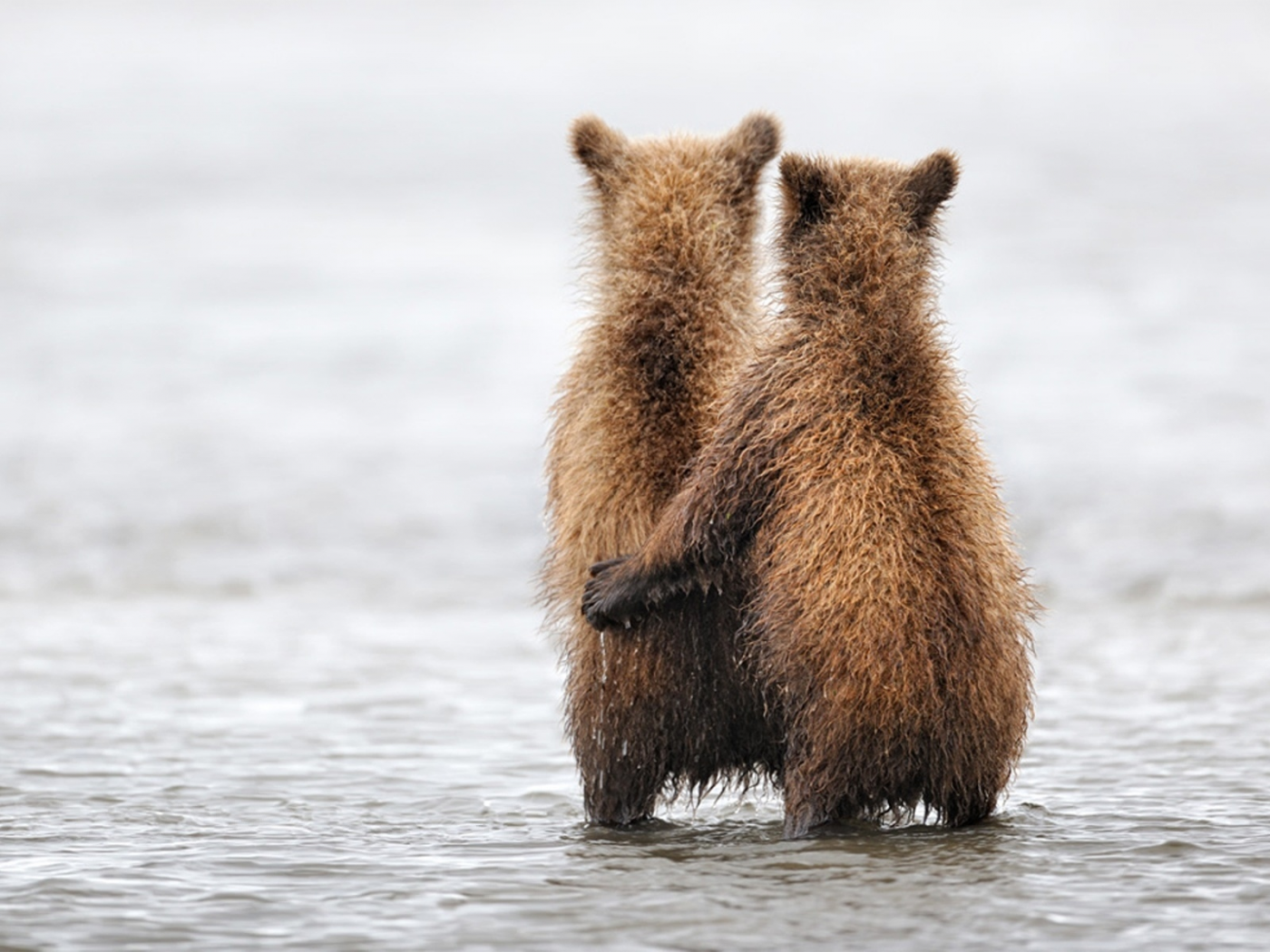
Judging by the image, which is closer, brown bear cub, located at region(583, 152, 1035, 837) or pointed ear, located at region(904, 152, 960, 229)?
brown bear cub, located at region(583, 152, 1035, 837)

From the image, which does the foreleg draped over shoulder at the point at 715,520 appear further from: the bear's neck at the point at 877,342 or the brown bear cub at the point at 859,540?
the bear's neck at the point at 877,342

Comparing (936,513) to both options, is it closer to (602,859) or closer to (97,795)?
(602,859)

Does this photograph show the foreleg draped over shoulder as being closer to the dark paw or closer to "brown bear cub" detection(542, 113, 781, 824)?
the dark paw

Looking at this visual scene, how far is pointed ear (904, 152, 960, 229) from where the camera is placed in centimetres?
532

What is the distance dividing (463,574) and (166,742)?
553cm

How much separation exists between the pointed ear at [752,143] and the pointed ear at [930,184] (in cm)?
67

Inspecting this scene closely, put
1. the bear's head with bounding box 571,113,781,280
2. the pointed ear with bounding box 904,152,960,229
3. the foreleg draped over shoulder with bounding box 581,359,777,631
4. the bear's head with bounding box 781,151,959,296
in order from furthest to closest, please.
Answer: the bear's head with bounding box 571,113,781,280, the pointed ear with bounding box 904,152,960,229, the bear's head with bounding box 781,151,959,296, the foreleg draped over shoulder with bounding box 581,359,777,631

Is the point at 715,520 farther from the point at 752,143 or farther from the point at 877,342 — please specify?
the point at 752,143

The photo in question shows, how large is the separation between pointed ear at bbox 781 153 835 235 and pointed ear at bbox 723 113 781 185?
629 millimetres

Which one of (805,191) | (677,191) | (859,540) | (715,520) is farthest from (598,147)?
(859,540)

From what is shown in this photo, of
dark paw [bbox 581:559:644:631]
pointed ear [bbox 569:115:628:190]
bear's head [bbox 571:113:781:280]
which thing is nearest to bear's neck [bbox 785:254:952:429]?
bear's head [bbox 571:113:781:280]

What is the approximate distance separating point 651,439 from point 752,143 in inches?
41.1

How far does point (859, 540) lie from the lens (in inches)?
193

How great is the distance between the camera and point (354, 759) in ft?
24.5
